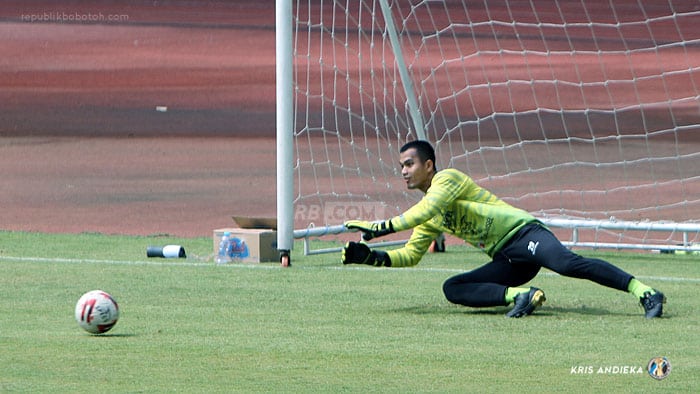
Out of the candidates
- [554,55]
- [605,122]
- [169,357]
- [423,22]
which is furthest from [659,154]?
[169,357]

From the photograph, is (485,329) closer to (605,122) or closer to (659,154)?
(659,154)

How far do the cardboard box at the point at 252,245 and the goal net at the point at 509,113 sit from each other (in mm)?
368

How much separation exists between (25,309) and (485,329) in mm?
2798

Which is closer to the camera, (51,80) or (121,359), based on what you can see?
(121,359)

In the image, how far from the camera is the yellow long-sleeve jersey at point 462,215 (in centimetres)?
847

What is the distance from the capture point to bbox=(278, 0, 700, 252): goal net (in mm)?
13633

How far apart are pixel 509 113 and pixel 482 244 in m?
8.55

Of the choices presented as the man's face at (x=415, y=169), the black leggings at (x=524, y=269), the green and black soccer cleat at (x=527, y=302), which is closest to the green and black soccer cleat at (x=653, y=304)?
the black leggings at (x=524, y=269)

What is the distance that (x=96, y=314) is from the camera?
745cm

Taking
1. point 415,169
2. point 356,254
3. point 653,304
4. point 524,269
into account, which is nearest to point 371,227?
point 356,254

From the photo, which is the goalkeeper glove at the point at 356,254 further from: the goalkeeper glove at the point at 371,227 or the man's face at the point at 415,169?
the man's face at the point at 415,169

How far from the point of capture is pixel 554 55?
21469 millimetres

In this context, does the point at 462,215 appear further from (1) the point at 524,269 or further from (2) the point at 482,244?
(1) the point at 524,269

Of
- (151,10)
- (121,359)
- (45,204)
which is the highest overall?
(151,10)
